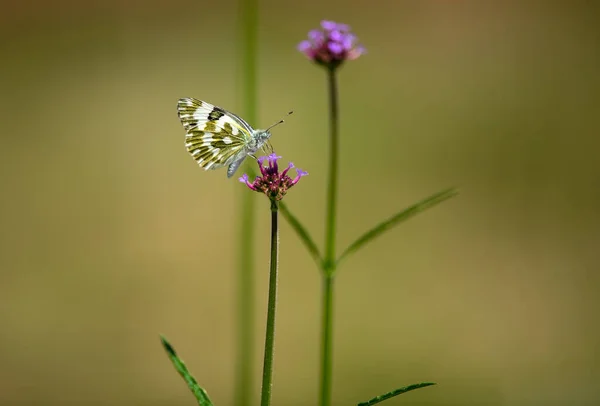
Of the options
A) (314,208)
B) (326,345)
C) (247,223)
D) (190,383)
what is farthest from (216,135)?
(314,208)

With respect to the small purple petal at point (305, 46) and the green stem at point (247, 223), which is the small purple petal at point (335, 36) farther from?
the green stem at point (247, 223)

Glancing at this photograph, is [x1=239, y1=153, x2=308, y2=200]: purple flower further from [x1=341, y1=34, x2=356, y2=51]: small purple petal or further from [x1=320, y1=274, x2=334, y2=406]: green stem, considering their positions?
[x1=341, y1=34, x2=356, y2=51]: small purple petal

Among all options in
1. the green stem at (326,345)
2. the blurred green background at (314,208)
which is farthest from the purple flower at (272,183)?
the blurred green background at (314,208)

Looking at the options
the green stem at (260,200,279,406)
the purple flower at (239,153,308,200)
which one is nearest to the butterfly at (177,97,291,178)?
the purple flower at (239,153,308,200)

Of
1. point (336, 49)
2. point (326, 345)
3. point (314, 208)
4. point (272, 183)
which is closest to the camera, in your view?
point (272, 183)

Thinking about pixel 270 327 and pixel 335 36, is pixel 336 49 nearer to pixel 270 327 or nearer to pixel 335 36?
pixel 335 36

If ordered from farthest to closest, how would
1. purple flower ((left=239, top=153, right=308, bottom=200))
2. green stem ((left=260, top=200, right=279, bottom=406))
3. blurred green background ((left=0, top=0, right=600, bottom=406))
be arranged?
blurred green background ((left=0, top=0, right=600, bottom=406)) < purple flower ((left=239, top=153, right=308, bottom=200)) < green stem ((left=260, top=200, right=279, bottom=406))
